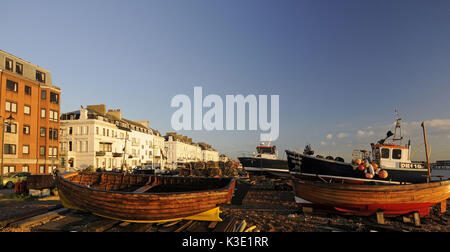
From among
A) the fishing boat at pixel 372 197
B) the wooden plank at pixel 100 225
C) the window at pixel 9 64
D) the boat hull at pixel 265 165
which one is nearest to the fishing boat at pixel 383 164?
the fishing boat at pixel 372 197

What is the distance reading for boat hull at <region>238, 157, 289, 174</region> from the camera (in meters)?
31.5

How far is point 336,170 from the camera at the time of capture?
18.6m

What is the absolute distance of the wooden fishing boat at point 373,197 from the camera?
12.5 meters

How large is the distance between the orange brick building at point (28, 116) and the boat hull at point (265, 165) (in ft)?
94.9

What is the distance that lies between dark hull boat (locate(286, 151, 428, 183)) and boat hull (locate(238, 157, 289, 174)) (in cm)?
991

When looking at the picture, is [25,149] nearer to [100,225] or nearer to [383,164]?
[100,225]

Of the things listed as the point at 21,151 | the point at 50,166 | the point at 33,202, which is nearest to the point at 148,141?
the point at 50,166

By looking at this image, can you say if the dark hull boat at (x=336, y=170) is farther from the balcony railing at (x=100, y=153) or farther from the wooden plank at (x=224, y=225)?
the balcony railing at (x=100, y=153)

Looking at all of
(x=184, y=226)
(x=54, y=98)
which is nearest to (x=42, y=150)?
(x=54, y=98)

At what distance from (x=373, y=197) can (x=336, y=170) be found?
6204 mm

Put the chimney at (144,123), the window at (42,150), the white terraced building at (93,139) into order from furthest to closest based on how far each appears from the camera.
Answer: the chimney at (144,123) → the white terraced building at (93,139) → the window at (42,150)

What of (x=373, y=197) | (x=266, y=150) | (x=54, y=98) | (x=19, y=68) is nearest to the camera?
(x=373, y=197)
